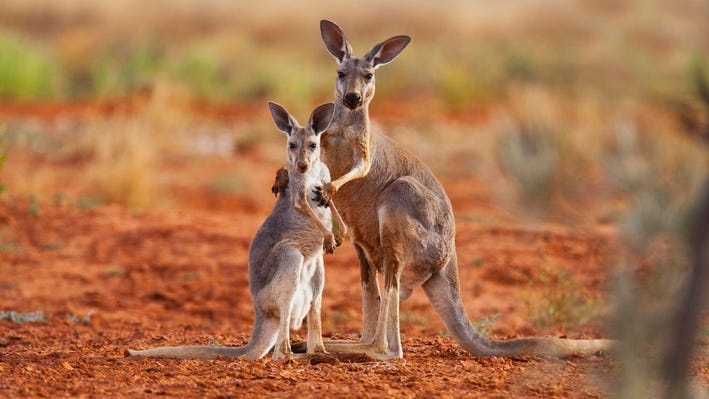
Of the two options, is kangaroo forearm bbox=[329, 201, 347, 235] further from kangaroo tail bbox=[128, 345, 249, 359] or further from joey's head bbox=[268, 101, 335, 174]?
kangaroo tail bbox=[128, 345, 249, 359]

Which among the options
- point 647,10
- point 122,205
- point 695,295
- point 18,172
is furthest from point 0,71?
point 647,10

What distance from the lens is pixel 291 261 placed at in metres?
6.38

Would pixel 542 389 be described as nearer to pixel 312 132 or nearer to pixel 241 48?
pixel 312 132

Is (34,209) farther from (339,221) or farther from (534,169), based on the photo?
(534,169)

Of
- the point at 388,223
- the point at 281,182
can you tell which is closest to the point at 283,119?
the point at 281,182

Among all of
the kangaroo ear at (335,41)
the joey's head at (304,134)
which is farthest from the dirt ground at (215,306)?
the kangaroo ear at (335,41)

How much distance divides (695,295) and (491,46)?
31533 millimetres

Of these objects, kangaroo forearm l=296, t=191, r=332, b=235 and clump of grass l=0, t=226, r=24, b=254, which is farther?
clump of grass l=0, t=226, r=24, b=254

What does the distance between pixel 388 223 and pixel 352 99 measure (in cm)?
87

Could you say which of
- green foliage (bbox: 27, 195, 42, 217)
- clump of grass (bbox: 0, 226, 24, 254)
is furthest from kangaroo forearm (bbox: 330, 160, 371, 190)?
green foliage (bbox: 27, 195, 42, 217)

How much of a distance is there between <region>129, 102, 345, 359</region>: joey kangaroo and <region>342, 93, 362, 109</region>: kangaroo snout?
19 cm

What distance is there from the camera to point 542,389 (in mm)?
5766

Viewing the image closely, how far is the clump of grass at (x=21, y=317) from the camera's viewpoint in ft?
28.4

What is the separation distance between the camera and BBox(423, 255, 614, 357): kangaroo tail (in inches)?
263
